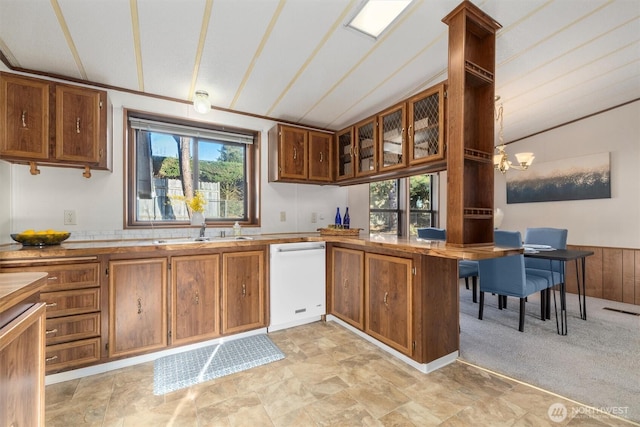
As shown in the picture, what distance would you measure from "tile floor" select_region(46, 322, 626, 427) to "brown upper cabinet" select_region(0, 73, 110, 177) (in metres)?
1.60

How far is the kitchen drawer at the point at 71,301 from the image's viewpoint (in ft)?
5.76

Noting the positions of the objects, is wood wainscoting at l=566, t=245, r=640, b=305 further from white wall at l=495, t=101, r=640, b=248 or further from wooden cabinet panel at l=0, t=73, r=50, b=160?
wooden cabinet panel at l=0, t=73, r=50, b=160

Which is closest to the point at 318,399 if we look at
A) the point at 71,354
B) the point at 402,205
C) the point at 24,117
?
the point at 71,354

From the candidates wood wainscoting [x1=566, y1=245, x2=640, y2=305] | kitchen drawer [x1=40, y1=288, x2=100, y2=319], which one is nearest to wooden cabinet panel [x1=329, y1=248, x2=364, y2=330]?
kitchen drawer [x1=40, y1=288, x2=100, y2=319]

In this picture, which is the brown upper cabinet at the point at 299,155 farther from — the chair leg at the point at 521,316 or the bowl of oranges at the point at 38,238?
the chair leg at the point at 521,316

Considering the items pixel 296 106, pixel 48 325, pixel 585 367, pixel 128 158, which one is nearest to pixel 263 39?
pixel 296 106

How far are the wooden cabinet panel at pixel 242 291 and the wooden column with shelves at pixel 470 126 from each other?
5.44ft

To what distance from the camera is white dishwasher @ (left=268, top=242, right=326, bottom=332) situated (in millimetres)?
2564

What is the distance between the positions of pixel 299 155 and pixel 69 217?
2.15 m

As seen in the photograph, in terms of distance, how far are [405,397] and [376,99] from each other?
2.57 m

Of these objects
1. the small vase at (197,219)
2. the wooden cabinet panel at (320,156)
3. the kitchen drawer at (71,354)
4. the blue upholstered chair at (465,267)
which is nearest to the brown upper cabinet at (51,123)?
the small vase at (197,219)

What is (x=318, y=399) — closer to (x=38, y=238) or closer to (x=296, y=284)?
(x=296, y=284)

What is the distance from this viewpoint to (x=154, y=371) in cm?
195

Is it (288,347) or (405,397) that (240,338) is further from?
(405,397)
